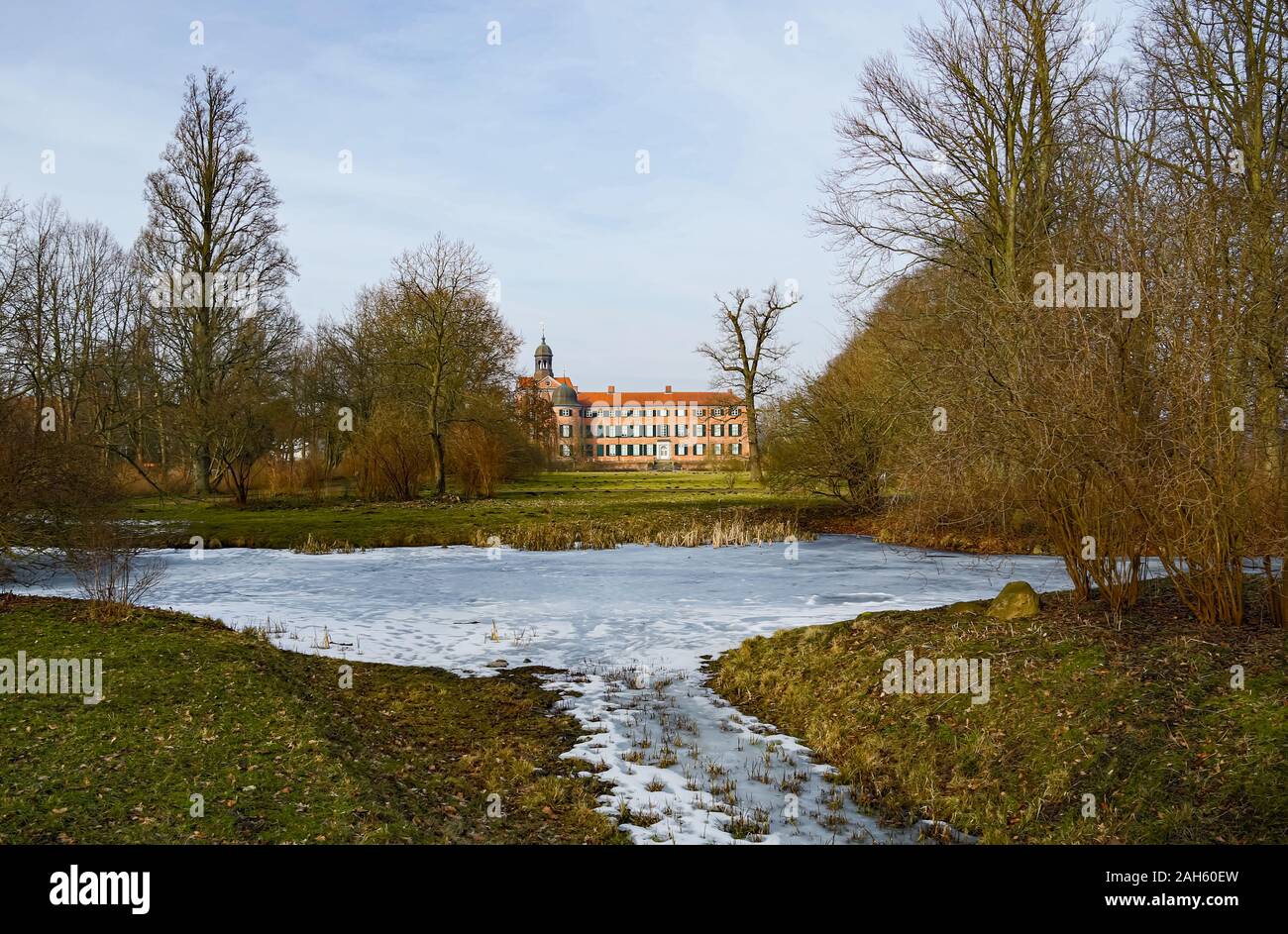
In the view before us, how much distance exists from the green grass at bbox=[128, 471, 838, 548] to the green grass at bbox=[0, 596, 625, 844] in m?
10.8

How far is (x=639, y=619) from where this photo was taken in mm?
12188

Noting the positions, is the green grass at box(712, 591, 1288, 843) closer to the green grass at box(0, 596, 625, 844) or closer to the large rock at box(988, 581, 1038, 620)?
the large rock at box(988, 581, 1038, 620)

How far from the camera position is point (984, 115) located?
57.7 ft

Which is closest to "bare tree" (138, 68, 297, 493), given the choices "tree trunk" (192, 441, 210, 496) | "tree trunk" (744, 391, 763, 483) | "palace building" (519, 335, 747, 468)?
"tree trunk" (192, 441, 210, 496)

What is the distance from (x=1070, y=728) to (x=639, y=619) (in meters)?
6.81

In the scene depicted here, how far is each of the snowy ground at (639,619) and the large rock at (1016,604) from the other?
1.66 metres

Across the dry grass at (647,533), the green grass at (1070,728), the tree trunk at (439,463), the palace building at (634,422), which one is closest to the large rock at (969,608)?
the green grass at (1070,728)

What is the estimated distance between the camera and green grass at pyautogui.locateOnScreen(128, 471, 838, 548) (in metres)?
20.3

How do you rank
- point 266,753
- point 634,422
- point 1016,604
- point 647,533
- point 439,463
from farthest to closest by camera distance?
point 634,422 < point 439,463 < point 647,533 < point 1016,604 < point 266,753

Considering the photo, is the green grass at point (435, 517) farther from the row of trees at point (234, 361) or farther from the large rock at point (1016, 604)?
the large rock at point (1016, 604)

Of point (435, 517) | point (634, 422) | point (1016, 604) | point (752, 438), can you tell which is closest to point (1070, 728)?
point (1016, 604)

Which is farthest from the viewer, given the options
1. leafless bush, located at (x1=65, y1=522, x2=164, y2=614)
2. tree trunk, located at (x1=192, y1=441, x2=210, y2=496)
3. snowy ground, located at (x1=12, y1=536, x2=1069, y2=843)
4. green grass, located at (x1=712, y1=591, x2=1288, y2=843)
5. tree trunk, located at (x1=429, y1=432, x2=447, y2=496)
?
tree trunk, located at (x1=429, y1=432, x2=447, y2=496)

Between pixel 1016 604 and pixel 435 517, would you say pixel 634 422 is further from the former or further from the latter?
pixel 1016 604
